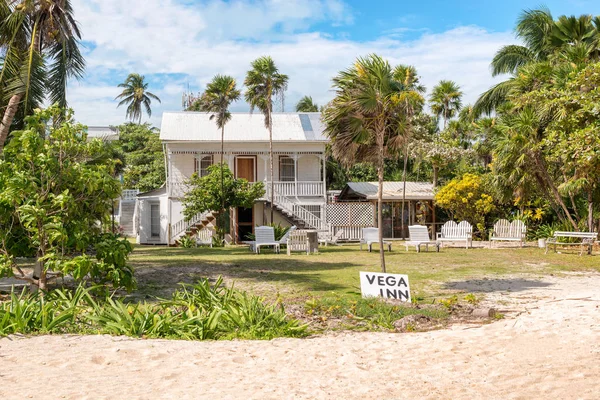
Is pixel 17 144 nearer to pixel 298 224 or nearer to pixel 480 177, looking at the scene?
pixel 298 224

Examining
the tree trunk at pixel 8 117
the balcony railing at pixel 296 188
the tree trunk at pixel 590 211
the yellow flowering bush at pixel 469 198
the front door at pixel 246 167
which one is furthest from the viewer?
the front door at pixel 246 167

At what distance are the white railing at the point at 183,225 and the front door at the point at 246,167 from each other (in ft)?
12.0

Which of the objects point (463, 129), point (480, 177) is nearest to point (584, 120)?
point (480, 177)

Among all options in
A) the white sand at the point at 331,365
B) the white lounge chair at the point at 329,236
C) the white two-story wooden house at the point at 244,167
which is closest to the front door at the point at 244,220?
the white two-story wooden house at the point at 244,167

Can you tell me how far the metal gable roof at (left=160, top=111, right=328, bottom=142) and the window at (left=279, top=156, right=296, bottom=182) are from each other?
131cm

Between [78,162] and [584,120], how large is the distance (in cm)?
1384

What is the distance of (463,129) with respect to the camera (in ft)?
121

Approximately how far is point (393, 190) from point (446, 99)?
11.7 metres

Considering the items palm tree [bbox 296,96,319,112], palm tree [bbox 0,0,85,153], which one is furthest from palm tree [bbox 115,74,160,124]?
palm tree [bbox 0,0,85,153]

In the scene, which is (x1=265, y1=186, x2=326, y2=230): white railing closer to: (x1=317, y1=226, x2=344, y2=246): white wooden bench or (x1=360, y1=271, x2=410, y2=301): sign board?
(x1=317, y1=226, x2=344, y2=246): white wooden bench

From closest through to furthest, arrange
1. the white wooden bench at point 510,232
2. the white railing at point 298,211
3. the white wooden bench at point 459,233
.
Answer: the white wooden bench at point 459,233, the white wooden bench at point 510,232, the white railing at point 298,211

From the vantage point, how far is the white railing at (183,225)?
26.8 meters

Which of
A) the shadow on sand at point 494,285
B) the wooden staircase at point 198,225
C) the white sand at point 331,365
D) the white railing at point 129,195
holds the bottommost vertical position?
the white sand at point 331,365

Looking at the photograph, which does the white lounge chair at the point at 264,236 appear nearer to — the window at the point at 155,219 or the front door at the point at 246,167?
the front door at the point at 246,167
